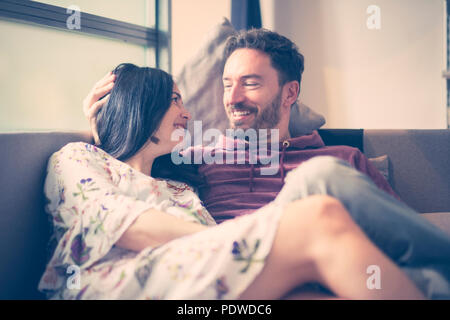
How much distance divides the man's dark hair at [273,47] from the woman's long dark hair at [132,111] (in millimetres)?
444

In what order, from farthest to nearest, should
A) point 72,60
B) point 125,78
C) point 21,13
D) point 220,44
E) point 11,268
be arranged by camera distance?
point 72,60
point 21,13
point 220,44
point 125,78
point 11,268

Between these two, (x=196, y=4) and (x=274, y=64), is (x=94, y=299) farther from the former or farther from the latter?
(x=196, y=4)

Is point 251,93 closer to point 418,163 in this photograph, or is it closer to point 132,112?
point 132,112

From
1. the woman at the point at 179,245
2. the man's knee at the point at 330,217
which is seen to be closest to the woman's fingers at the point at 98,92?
the woman at the point at 179,245

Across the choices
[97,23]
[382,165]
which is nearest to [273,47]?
[382,165]

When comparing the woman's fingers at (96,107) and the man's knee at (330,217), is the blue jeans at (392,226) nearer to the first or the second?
the man's knee at (330,217)

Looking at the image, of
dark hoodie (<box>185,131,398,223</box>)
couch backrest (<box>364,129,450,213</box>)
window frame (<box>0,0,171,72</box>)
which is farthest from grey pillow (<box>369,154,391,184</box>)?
window frame (<box>0,0,171,72</box>)

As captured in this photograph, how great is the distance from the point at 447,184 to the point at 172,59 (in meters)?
1.83

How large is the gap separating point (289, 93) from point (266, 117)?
17 cm

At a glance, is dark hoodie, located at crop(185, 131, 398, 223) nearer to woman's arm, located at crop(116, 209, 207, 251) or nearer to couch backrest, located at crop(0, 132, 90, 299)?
woman's arm, located at crop(116, 209, 207, 251)

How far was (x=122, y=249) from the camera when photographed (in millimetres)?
967

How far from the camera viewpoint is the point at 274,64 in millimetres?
1581

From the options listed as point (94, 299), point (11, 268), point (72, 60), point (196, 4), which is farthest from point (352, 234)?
point (196, 4)

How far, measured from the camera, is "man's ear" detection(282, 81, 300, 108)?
63.6 inches
